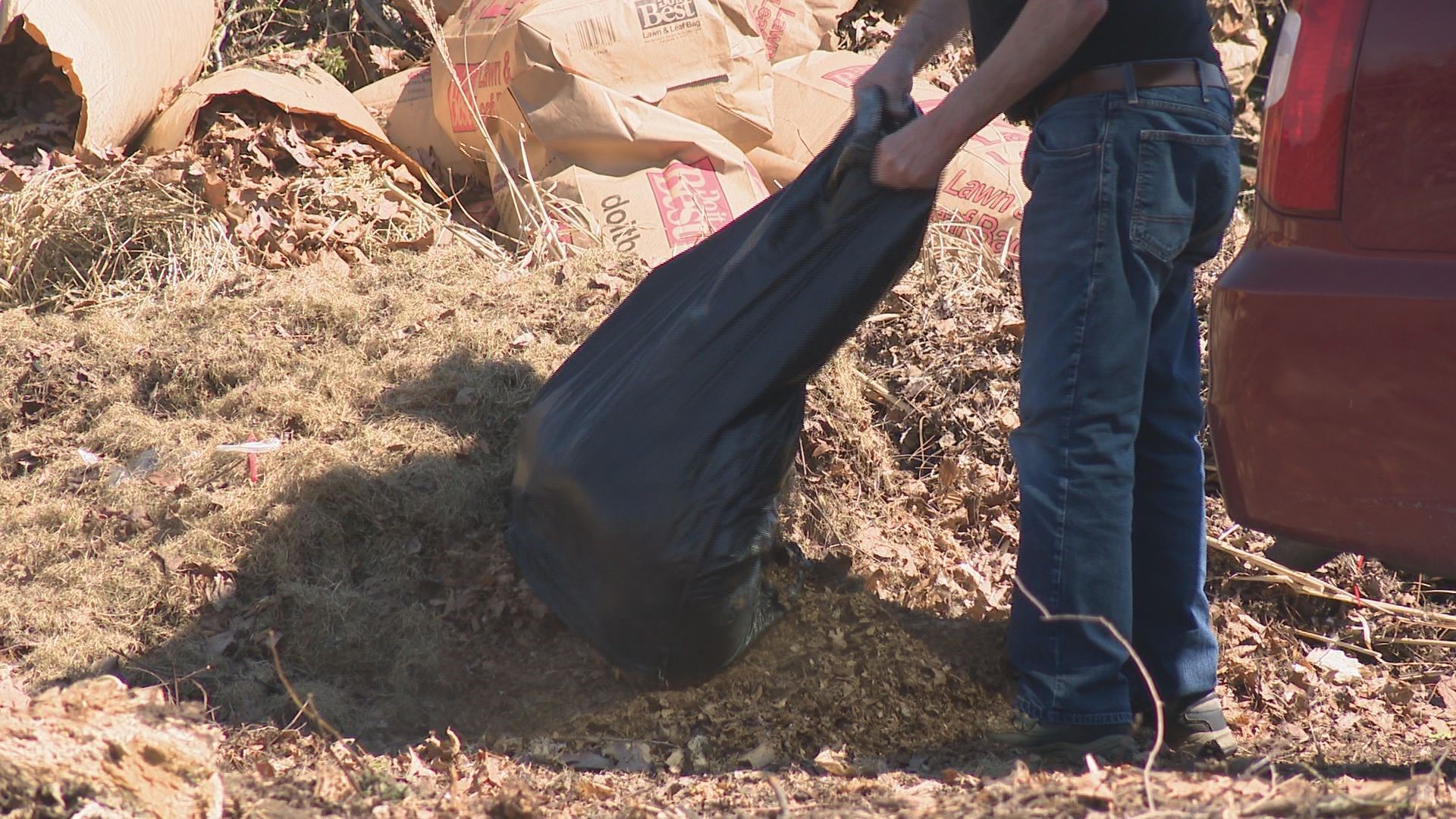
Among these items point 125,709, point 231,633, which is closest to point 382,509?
point 231,633

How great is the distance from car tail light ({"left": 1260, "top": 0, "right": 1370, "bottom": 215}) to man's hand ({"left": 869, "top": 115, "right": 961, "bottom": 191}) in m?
0.53

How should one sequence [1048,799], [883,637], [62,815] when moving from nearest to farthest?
1. [62,815]
2. [1048,799]
3. [883,637]

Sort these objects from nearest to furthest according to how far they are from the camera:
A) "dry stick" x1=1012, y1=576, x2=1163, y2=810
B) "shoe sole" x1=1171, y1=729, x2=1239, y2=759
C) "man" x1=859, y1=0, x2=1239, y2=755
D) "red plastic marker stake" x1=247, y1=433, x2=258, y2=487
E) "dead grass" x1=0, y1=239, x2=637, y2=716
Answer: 1. "dry stick" x1=1012, y1=576, x2=1163, y2=810
2. "man" x1=859, y1=0, x2=1239, y2=755
3. "shoe sole" x1=1171, y1=729, x2=1239, y2=759
4. "dead grass" x1=0, y1=239, x2=637, y2=716
5. "red plastic marker stake" x1=247, y1=433, x2=258, y2=487

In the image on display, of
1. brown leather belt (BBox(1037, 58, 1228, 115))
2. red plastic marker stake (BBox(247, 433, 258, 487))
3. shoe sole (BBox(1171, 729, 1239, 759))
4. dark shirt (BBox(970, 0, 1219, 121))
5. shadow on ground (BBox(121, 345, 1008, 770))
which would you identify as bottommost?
shoe sole (BBox(1171, 729, 1239, 759))

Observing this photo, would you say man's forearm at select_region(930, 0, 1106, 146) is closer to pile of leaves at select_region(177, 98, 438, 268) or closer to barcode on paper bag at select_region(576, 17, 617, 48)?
barcode on paper bag at select_region(576, 17, 617, 48)

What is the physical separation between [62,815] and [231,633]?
94 cm

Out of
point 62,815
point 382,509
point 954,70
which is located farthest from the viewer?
point 954,70

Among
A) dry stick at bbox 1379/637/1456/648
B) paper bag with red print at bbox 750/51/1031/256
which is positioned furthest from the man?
paper bag with red print at bbox 750/51/1031/256

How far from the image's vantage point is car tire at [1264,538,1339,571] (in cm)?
215

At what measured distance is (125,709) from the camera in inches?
68.5

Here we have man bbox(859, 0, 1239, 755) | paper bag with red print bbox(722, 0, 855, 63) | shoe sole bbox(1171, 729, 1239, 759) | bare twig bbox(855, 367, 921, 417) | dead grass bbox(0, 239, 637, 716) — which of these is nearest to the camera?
man bbox(859, 0, 1239, 755)

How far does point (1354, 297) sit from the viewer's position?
1793 mm

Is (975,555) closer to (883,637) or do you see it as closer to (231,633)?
(883,637)

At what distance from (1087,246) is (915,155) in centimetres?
34
